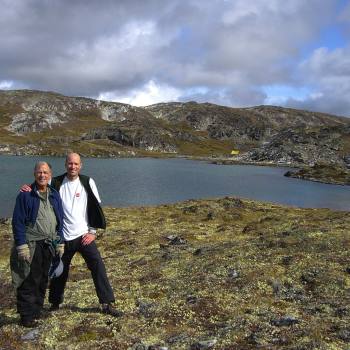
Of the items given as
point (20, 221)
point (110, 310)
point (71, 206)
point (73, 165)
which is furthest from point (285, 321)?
point (20, 221)

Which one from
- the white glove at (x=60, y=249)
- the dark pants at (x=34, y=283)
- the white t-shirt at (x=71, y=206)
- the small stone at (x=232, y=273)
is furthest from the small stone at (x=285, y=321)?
the dark pants at (x=34, y=283)

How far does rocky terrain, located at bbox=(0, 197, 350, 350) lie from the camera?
1298 cm

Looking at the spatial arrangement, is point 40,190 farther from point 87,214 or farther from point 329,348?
point 329,348

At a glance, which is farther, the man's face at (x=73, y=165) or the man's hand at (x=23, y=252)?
the man's face at (x=73, y=165)

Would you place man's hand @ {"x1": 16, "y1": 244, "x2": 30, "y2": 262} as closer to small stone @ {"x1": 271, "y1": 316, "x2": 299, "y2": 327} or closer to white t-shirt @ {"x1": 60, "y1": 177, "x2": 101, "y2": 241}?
white t-shirt @ {"x1": 60, "y1": 177, "x2": 101, "y2": 241}

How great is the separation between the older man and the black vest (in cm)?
52

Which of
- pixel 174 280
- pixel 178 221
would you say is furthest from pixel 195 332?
pixel 178 221

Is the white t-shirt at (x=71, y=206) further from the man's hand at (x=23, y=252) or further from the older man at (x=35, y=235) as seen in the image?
the man's hand at (x=23, y=252)

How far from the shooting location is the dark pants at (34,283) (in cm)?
1335

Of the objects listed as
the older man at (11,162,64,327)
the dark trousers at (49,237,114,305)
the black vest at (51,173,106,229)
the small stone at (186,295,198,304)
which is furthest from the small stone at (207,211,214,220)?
the older man at (11,162,64,327)

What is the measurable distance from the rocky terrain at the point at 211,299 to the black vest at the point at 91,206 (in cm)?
327

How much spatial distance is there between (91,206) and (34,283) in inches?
112

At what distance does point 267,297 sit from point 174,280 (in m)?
4.21

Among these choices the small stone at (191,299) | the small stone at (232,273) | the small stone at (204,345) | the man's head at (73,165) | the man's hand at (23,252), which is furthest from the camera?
the small stone at (232,273)
